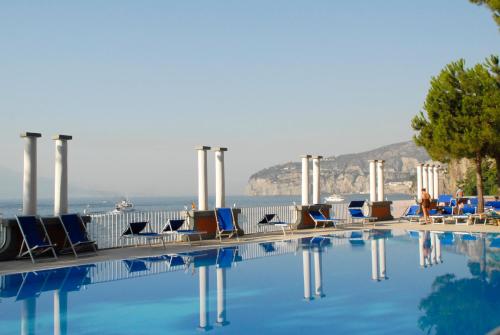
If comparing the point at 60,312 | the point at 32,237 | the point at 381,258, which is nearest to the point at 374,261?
the point at 381,258

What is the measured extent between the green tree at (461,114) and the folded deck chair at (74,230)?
50.9 ft

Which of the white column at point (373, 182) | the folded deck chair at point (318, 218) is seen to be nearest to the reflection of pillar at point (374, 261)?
the folded deck chair at point (318, 218)

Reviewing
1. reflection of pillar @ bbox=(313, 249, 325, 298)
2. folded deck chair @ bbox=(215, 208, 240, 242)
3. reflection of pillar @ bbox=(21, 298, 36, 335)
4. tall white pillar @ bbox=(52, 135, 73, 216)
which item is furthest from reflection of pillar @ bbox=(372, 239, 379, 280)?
tall white pillar @ bbox=(52, 135, 73, 216)

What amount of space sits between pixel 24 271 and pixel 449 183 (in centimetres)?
5889

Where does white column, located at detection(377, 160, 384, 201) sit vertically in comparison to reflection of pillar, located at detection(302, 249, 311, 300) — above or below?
above

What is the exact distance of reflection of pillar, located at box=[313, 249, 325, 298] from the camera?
27.5 ft

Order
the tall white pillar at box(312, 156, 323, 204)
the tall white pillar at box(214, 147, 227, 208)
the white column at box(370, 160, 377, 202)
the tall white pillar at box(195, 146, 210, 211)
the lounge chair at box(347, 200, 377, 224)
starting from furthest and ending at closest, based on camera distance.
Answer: the white column at box(370, 160, 377, 202)
the lounge chair at box(347, 200, 377, 224)
the tall white pillar at box(312, 156, 323, 204)
the tall white pillar at box(214, 147, 227, 208)
the tall white pillar at box(195, 146, 210, 211)

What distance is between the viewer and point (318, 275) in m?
9.92

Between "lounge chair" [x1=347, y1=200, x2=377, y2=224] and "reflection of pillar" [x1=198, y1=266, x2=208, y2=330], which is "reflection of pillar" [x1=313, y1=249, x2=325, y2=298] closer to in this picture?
"reflection of pillar" [x1=198, y1=266, x2=208, y2=330]

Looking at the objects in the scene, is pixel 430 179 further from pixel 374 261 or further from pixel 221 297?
pixel 221 297

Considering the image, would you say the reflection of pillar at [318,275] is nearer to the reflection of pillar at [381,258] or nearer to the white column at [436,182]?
the reflection of pillar at [381,258]

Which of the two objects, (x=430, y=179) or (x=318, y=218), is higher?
(x=430, y=179)

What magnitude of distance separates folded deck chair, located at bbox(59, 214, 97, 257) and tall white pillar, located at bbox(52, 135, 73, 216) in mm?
491

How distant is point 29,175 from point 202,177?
515cm
